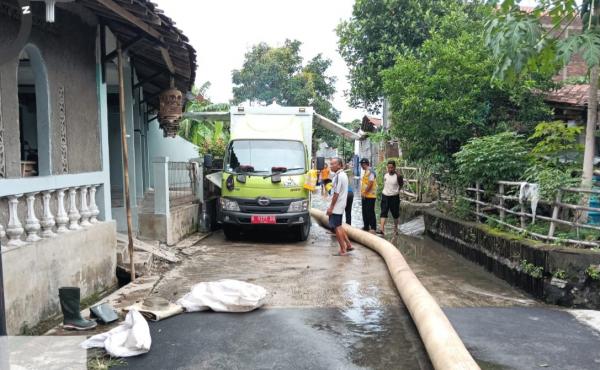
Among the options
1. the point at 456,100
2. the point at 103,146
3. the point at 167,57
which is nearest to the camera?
the point at 103,146

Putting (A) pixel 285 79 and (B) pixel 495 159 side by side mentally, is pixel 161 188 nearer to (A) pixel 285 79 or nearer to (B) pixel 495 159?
(B) pixel 495 159

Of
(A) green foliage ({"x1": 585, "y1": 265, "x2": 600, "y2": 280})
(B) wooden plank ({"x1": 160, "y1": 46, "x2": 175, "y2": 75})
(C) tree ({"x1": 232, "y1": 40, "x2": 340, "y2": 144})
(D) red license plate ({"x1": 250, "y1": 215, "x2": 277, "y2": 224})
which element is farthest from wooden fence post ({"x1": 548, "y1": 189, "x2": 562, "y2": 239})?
(C) tree ({"x1": 232, "y1": 40, "x2": 340, "y2": 144})

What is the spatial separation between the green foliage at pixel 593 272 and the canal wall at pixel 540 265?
3cm

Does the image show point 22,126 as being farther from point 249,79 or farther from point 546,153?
point 249,79

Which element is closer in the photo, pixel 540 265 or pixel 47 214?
pixel 47 214

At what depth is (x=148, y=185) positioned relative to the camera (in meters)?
13.8

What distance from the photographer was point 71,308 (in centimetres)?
488

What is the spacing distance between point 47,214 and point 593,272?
654 centimetres

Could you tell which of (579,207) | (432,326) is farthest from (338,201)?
(432,326)

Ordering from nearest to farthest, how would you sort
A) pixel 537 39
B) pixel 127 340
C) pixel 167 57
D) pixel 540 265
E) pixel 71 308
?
pixel 127 340 < pixel 71 308 < pixel 537 39 < pixel 540 265 < pixel 167 57

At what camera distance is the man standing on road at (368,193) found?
10.8 metres

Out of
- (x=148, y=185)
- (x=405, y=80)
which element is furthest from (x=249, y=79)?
(x=405, y=80)

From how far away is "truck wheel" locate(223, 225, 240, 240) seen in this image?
10.5 meters

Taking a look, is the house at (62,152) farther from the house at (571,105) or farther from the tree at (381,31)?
the tree at (381,31)
